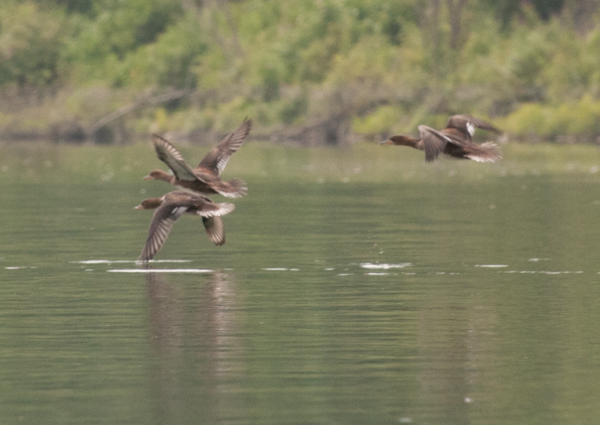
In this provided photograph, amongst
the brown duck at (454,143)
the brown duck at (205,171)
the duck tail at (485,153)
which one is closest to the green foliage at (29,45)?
the brown duck at (205,171)

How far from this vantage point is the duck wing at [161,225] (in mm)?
17156

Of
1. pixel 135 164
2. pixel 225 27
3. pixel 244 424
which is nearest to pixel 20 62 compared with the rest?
pixel 225 27

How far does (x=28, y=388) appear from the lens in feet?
41.5

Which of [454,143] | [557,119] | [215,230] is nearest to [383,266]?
[215,230]

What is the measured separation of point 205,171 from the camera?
17688 mm

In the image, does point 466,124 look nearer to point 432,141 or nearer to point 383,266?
point 432,141

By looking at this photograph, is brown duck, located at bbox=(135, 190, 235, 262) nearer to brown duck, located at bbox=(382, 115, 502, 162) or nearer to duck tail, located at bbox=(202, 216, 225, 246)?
duck tail, located at bbox=(202, 216, 225, 246)

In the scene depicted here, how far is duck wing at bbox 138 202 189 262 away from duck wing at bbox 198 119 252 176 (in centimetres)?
69

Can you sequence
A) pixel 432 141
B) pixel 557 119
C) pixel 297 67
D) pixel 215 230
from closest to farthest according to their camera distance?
pixel 432 141 < pixel 215 230 < pixel 557 119 < pixel 297 67

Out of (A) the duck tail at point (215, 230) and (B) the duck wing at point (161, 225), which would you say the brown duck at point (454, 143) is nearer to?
(B) the duck wing at point (161, 225)

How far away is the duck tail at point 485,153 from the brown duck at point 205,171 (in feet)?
7.74

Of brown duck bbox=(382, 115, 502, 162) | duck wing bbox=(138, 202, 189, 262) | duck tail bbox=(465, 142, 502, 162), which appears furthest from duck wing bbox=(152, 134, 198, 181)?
duck tail bbox=(465, 142, 502, 162)

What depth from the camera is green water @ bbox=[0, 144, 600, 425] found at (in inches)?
475

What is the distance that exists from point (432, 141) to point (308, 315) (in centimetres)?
216
